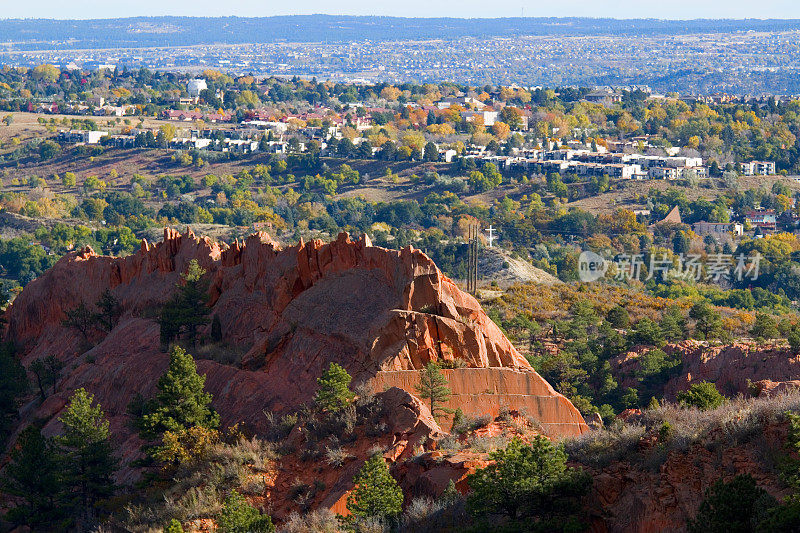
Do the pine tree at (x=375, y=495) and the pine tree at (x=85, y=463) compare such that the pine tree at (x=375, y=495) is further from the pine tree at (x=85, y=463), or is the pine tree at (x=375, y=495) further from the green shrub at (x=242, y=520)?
the pine tree at (x=85, y=463)

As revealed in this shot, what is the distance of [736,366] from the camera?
160ft

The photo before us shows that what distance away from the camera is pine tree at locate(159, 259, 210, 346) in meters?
39.1

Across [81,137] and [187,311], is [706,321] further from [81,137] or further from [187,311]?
[81,137]

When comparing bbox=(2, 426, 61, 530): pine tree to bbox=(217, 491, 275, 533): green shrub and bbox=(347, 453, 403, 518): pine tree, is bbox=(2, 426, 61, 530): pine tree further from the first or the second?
bbox=(347, 453, 403, 518): pine tree

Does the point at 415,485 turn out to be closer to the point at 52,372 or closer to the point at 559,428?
the point at 559,428

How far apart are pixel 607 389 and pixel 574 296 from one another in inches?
901

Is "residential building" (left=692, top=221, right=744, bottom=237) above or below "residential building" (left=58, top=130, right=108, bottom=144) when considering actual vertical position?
below

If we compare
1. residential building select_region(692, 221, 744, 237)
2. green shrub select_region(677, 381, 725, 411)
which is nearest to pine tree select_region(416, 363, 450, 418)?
green shrub select_region(677, 381, 725, 411)

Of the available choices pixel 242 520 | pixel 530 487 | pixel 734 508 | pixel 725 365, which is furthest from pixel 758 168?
pixel 734 508

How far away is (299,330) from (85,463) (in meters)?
6.59

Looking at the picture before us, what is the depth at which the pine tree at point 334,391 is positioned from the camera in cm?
2850

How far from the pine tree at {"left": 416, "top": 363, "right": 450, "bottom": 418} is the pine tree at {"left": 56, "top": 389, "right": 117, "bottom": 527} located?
784cm

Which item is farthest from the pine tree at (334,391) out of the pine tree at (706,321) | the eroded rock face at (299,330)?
the pine tree at (706,321)

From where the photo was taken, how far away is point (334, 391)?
28.6 metres
